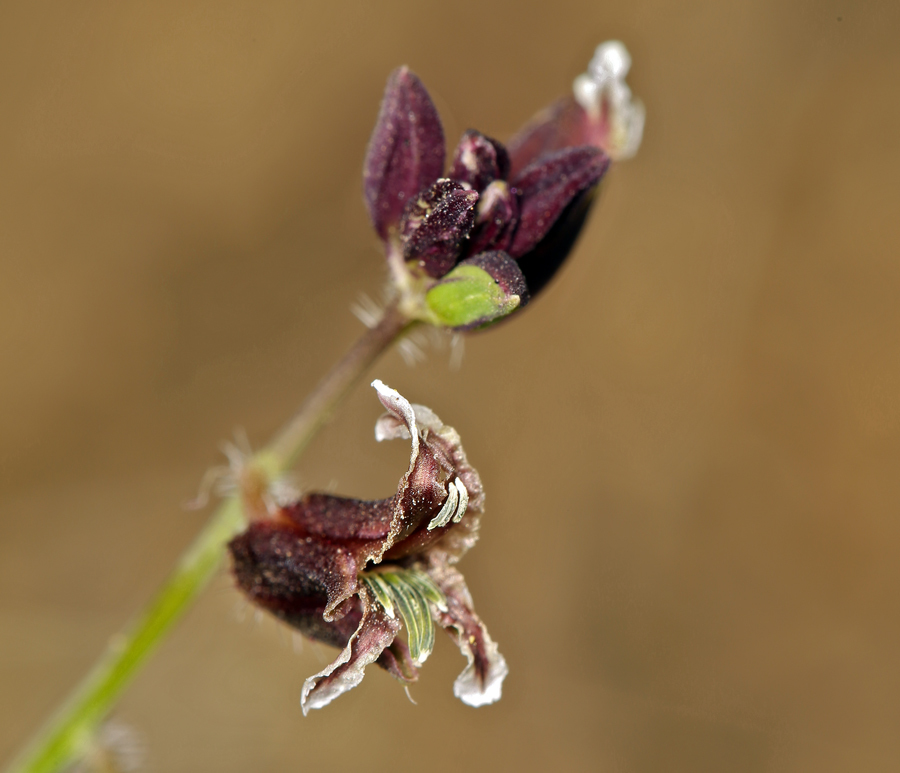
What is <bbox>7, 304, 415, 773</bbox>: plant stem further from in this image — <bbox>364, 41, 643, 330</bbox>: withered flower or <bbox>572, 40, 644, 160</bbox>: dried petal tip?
<bbox>572, 40, 644, 160</bbox>: dried petal tip

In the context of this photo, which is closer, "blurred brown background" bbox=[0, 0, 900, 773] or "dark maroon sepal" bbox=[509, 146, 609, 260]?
"dark maroon sepal" bbox=[509, 146, 609, 260]

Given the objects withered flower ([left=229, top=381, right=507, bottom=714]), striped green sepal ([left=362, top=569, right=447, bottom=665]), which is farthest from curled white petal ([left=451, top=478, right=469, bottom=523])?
striped green sepal ([left=362, top=569, right=447, bottom=665])

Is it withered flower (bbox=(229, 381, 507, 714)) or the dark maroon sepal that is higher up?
the dark maroon sepal

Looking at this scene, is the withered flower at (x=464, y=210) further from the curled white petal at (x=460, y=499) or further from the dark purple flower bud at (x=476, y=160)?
the curled white petal at (x=460, y=499)

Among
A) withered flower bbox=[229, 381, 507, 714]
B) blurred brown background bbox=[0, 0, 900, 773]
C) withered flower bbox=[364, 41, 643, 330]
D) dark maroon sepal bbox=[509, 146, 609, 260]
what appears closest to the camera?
withered flower bbox=[229, 381, 507, 714]

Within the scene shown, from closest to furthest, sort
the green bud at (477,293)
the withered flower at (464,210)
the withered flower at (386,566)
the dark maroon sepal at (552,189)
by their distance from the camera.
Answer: the withered flower at (386,566) → the green bud at (477,293) → the withered flower at (464,210) → the dark maroon sepal at (552,189)

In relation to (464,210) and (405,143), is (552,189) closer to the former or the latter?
(464,210)

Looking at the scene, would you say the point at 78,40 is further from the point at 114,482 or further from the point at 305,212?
the point at 114,482

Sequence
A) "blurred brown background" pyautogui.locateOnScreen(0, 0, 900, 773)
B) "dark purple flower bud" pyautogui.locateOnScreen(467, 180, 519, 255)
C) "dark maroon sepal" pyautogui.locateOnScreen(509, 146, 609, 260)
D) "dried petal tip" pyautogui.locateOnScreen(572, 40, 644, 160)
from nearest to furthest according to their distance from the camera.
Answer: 1. "dark purple flower bud" pyautogui.locateOnScreen(467, 180, 519, 255)
2. "dark maroon sepal" pyautogui.locateOnScreen(509, 146, 609, 260)
3. "dried petal tip" pyautogui.locateOnScreen(572, 40, 644, 160)
4. "blurred brown background" pyautogui.locateOnScreen(0, 0, 900, 773)

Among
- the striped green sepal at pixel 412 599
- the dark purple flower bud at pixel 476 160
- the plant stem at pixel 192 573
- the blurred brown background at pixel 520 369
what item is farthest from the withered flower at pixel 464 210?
the blurred brown background at pixel 520 369
